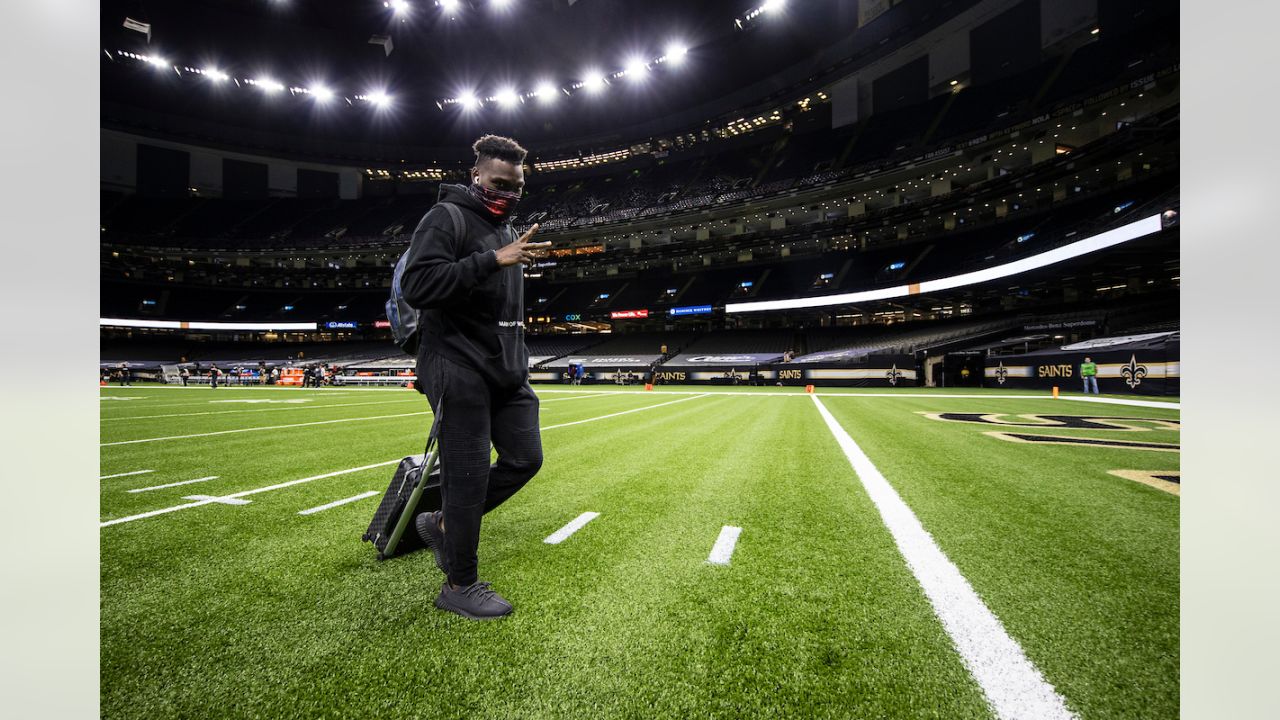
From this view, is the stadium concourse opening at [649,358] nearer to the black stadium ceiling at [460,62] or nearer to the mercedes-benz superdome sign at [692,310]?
the black stadium ceiling at [460,62]

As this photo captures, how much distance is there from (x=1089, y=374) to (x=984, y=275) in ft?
38.3

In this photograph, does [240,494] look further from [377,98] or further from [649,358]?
[377,98]

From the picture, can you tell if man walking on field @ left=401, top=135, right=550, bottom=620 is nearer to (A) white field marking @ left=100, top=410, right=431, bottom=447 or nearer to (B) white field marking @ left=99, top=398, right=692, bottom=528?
(B) white field marking @ left=99, top=398, right=692, bottom=528

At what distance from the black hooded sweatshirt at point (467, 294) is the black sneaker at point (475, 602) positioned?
785mm

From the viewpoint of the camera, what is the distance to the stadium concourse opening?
57.3 inches

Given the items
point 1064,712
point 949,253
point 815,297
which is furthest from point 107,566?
point 949,253

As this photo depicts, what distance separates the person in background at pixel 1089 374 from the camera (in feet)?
49.0

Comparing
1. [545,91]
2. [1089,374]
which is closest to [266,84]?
[545,91]

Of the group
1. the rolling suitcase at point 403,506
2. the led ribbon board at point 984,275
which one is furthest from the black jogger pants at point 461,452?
the led ribbon board at point 984,275

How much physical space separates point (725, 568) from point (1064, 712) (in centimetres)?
112

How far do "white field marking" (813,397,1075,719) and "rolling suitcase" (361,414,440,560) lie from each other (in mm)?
2087

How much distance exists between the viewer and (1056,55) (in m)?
27.8

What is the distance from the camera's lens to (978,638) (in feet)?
4.73
